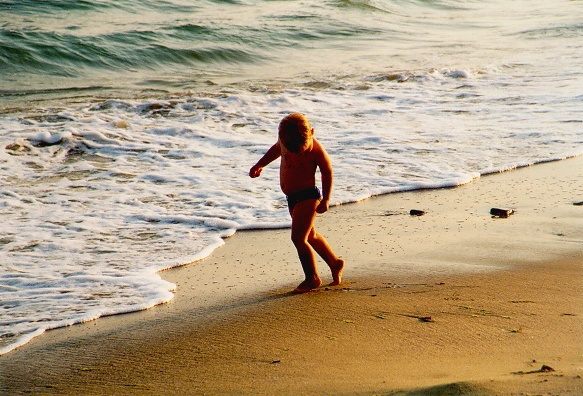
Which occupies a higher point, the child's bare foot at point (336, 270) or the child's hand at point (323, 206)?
the child's hand at point (323, 206)

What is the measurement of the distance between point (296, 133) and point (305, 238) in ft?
1.86

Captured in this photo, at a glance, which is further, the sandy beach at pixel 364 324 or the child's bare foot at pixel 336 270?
the child's bare foot at pixel 336 270

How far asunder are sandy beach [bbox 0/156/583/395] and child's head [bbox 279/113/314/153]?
30.6 inches

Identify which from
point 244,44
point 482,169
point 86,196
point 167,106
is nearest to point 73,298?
point 86,196

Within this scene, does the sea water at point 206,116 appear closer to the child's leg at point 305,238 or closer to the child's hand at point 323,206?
the child's leg at point 305,238

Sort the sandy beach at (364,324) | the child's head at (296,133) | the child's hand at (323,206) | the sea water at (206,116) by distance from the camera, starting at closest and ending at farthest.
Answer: the sandy beach at (364,324) → the child's head at (296,133) → the child's hand at (323,206) → the sea water at (206,116)

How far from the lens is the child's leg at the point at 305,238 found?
5.24 m

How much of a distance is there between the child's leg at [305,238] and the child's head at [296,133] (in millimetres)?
318

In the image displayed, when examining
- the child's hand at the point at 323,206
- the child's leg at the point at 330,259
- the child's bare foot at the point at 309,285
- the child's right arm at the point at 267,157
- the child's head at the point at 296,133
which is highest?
the child's head at the point at 296,133

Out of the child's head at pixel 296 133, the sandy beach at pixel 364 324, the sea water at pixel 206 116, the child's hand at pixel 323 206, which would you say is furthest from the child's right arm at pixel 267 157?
the sea water at pixel 206 116

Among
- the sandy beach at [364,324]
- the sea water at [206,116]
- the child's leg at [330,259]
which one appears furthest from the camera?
the sea water at [206,116]

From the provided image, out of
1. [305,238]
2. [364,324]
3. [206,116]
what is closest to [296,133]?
[305,238]

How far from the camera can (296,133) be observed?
5.12 meters

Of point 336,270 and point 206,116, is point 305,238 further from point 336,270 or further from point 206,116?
point 206,116
